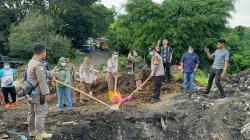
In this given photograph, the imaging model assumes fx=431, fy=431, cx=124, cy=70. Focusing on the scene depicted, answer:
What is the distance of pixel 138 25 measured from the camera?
28578 millimetres

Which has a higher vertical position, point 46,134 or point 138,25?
point 138,25

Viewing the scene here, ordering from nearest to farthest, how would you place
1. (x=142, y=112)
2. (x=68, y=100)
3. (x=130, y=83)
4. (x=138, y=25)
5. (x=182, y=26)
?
(x=142, y=112) → (x=68, y=100) → (x=130, y=83) → (x=182, y=26) → (x=138, y=25)

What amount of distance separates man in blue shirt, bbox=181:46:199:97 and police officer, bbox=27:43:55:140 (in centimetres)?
579

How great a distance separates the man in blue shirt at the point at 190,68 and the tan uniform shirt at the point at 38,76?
598cm

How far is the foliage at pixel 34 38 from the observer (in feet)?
113

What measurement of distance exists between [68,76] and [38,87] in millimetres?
3538

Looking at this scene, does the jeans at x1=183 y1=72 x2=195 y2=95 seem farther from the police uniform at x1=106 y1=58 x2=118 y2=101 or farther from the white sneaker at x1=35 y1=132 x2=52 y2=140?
the white sneaker at x1=35 y1=132 x2=52 y2=140

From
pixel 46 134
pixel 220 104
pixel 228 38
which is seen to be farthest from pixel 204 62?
pixel 46 134

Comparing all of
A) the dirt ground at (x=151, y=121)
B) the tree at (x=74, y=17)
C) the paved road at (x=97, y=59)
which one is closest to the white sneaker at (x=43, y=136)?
the dirt ground at (x=151, y=121)

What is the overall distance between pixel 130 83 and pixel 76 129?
6.91m

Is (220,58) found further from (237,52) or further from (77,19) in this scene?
(77,19)

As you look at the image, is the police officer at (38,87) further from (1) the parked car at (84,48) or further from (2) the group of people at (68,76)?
(1) the parked car at (84,48)

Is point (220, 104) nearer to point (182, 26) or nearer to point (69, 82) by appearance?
point (69, 82)

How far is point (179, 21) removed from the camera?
27.0m
